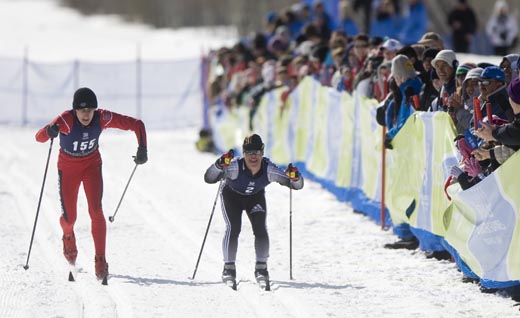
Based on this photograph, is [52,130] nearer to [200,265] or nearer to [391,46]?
[200,265]

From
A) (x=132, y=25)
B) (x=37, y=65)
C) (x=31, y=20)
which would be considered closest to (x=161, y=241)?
(x=37, y=65)

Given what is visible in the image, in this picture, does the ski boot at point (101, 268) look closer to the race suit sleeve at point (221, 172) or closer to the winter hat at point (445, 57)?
the race suit sleeve at point (221, 172)

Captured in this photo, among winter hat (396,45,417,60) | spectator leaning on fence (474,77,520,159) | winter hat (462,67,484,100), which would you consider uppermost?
winter hat (396,45,417,60)

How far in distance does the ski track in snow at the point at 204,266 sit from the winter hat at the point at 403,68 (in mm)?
1788

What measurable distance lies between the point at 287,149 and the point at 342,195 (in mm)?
2997

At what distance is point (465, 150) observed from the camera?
30.6ft

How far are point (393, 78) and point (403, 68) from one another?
29 cm

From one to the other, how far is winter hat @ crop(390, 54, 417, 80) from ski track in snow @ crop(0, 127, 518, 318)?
1.79 m

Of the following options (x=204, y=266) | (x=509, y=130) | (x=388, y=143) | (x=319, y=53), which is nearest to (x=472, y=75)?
(x=509, y=130)

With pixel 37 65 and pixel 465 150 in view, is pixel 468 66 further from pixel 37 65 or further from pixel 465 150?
pixel 37 65

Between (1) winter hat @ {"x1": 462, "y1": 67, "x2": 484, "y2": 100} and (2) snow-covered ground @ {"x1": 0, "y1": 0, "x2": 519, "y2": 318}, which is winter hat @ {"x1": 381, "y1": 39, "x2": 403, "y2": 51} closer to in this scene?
(2) snow-covered ground @ {"x1": 0, "y1": 0, "x2": 519, "y2": 318}

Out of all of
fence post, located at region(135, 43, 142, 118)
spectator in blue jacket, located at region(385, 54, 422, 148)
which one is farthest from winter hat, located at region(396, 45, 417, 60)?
fence post, located at region(135, 43, 142, 118)

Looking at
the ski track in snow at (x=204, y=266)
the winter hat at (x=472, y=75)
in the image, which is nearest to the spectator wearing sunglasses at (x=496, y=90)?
the winter hat at (x=472, y=75)

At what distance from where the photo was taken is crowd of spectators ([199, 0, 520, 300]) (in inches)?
356
